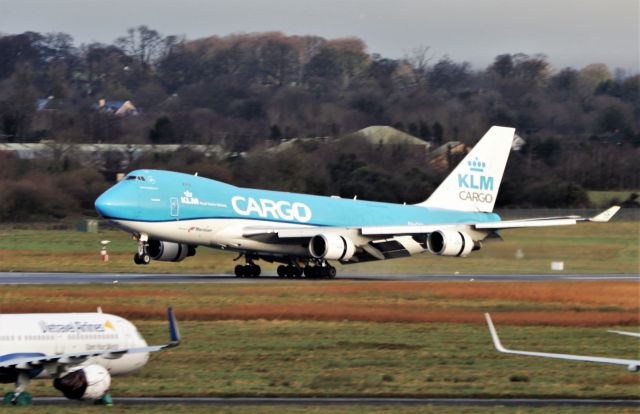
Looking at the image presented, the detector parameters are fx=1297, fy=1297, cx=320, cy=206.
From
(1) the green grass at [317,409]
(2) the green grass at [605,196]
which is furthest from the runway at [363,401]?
(2) the green grass at [605,196]

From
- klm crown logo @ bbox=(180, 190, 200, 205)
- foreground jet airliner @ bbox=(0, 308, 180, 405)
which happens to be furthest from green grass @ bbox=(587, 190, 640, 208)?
foreground jet airliner @ bbox=(0, 308, 180, 405)

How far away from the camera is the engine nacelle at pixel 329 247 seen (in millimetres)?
50312

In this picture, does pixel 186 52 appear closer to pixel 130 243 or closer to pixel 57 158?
pixel 57 158

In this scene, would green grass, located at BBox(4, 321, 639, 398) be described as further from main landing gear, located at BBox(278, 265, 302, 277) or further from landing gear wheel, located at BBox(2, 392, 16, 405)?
main landing gear, located at BBox(278, 265, 302, 277)

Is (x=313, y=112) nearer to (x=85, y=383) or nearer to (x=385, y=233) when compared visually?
(x=385, y=233)

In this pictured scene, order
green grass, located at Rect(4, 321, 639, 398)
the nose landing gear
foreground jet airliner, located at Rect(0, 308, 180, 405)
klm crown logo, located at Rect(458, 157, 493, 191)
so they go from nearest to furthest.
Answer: foreground jet airliner, located at Rect(0, 308, 180, 405)
green grass, located at Rect(4, 321, 639, 398)
the nose landing gear
klm crown logo, located at Rect(458, 157, 493, 191)

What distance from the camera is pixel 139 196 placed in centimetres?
4750

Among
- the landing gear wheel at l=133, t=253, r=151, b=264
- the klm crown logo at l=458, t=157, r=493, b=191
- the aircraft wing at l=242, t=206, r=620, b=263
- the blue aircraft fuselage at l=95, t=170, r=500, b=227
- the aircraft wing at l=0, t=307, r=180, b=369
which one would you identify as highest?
the klm crown logo at l=458, t=157, r=493, b=191

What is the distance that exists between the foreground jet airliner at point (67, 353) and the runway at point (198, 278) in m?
21.9

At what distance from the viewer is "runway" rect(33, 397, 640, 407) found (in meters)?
22.1

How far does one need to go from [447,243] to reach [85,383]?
31.4 metres

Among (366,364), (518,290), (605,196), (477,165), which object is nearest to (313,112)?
(605,196)

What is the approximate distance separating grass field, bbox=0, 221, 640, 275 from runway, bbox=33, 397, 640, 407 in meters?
30.8

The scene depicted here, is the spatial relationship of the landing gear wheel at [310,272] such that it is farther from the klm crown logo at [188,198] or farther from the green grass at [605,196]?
the green grass at [605,196]
